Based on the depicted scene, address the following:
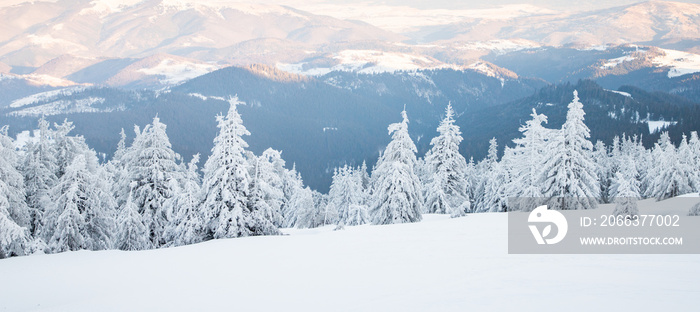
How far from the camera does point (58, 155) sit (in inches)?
1073

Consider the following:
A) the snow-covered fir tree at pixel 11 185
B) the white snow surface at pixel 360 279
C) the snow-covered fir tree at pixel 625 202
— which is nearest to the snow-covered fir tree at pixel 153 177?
the snow-covered fir tree at pixel 11 185

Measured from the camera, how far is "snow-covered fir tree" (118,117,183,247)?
26.4 m

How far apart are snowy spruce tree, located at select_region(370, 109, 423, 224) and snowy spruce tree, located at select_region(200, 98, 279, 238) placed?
8.28 meters

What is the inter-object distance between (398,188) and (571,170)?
1054cm

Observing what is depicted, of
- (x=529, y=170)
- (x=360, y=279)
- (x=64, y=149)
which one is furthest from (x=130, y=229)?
(x=529, y=170)

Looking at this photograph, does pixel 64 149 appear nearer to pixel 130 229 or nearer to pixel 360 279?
pixel 130 229

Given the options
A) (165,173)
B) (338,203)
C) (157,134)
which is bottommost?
(338,203)

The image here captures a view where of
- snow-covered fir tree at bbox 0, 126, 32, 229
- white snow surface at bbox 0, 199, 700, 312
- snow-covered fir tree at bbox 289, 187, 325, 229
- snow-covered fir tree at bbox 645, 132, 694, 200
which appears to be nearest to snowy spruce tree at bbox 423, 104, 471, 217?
white snow surface at bbox 0, 199, 700, 312

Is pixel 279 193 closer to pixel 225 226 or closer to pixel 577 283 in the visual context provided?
pixel 225 226

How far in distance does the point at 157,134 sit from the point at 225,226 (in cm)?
930

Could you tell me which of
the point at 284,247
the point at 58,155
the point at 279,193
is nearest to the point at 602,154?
the point at 279,193

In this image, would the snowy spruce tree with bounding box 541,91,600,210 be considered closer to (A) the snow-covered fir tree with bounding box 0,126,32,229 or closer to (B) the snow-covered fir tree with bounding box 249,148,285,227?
(B) the snow-covered fir tree with bounding box 249,148,285,227

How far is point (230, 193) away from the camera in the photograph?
21.8 metres

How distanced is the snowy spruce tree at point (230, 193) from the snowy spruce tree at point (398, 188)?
27.2ft
